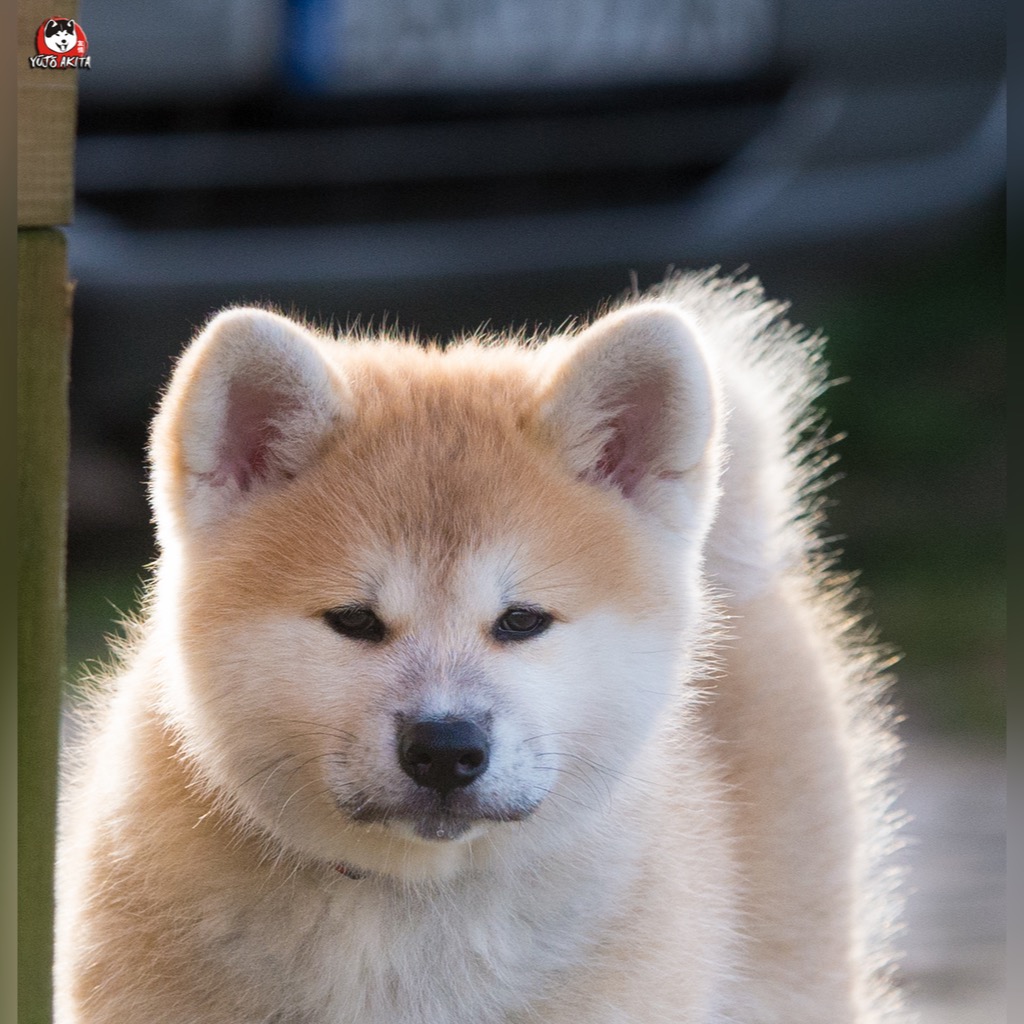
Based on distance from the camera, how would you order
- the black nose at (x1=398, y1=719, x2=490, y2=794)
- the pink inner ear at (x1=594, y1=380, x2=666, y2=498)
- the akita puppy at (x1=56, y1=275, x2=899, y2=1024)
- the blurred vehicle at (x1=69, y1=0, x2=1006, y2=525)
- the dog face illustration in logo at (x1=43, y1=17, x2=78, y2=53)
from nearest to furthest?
the dog face illustration in logo at (x1=43, y1=17, x2=78, y2=53) → the black nose at (x1=398, y1=719, x2=490, y2=794) → the akita puppy at (x1=56, y1=275, x2=899, y2=1024) → the pink inner ear at (x1=594, y1=380, x2=666, y2=498) → the blurred vehicle at (x1=69, y1=0, x2=1006, y2=525)

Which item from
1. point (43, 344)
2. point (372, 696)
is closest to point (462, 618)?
point (372, 696)

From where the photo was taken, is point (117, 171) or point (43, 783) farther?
point (117, 171)

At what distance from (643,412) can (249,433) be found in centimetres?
61

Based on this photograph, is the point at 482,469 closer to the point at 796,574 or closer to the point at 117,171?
the point at 796,574

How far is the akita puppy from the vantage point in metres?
2.02

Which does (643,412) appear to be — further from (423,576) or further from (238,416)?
(238,416)

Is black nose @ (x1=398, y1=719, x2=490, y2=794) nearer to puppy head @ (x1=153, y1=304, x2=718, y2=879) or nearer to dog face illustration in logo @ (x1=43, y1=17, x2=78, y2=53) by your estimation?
puppy head @ (x1=153, y1=304, x2=718, y2=879)

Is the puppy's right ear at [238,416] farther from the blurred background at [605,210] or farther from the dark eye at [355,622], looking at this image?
the blurred background at [605,210]

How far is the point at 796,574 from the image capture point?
10.4 ft

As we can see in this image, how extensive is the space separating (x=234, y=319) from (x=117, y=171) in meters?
3.57

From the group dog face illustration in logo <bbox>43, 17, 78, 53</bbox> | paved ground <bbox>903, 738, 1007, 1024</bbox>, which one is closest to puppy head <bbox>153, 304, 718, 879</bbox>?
dog face illustration in logo <bbox>43, 17, 78, 53</bbox>

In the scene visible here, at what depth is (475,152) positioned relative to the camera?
18.1 feet

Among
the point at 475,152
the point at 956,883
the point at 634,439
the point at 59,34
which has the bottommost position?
the point at 956,883

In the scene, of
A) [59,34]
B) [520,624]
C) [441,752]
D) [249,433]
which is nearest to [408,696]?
[441,752]
